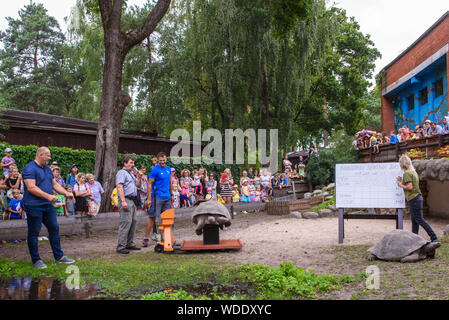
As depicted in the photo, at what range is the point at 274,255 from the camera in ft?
25.3

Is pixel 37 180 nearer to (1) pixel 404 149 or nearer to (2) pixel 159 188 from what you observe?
(2) pixel 159 188

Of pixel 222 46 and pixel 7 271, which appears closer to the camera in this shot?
pixel 7 271

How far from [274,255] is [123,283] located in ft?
10.7

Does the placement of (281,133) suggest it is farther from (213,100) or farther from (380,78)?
(380,78)

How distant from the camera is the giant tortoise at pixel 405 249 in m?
6.57

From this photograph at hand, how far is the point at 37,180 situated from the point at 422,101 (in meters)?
22.5

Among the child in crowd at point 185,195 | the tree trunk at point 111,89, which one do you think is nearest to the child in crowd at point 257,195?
the child in crowd at point 185,195

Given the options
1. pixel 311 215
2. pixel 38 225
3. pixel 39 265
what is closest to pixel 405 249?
pixel 39 265

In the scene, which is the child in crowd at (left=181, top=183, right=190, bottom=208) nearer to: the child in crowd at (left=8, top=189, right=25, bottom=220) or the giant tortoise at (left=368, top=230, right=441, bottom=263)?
the child in crowd at (left=8, top=189, right=25, bottom=220)

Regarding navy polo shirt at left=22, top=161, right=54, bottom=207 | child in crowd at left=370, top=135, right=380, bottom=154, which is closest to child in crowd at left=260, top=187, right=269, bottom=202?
child in crowd at left=370, top=135, right=380, bottom=154

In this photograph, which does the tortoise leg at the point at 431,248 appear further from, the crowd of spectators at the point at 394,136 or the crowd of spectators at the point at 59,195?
the crowd of spectators at the point at 394,136

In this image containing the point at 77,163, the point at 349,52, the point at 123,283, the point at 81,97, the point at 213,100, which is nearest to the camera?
the point at 123,283

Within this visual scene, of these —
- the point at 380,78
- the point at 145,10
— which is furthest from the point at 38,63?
the point at 380,78

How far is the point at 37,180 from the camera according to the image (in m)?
6.79
